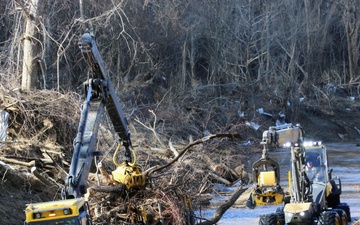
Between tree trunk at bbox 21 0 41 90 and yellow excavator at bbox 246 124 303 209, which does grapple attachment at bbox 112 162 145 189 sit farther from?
tree trunk at bbox 21 0 41 90

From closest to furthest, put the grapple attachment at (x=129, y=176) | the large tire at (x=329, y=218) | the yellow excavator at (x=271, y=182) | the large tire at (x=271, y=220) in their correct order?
the grapple attachment at (x=129, y=176) → the large tire at (x=329, y=218) → the yellow excavator at (x=271, y=182) → the large tire at (x=271, y=220)

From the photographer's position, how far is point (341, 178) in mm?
28516

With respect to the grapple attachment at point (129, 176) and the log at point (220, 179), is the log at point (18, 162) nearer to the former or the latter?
the grapple attachment at point (129, 176)

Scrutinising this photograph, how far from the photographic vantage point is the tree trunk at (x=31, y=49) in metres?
20.7

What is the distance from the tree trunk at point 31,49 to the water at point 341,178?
6153 mm

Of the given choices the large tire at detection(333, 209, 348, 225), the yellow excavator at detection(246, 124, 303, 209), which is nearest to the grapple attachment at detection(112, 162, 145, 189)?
the yellow excavator at detection(246, 124, 303, 209)

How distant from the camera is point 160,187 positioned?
14.8 meters

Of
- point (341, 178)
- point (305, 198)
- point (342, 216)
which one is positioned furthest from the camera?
point (341, 178)

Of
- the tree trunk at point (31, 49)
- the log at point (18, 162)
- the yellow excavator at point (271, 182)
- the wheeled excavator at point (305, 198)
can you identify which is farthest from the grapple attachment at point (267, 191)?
the tree trunk at point (31, 49)

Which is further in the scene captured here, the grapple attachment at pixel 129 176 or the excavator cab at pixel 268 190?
the excavator cab at pixel 268 190

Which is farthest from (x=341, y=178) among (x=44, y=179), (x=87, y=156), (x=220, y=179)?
(x=87, y=156)

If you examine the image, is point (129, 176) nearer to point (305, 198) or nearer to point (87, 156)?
A: point (87, 156)

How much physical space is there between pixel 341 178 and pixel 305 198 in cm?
1264

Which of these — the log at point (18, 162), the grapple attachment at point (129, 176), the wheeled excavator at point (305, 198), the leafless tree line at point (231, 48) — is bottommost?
the wheeled excavator at point (305, 198)
